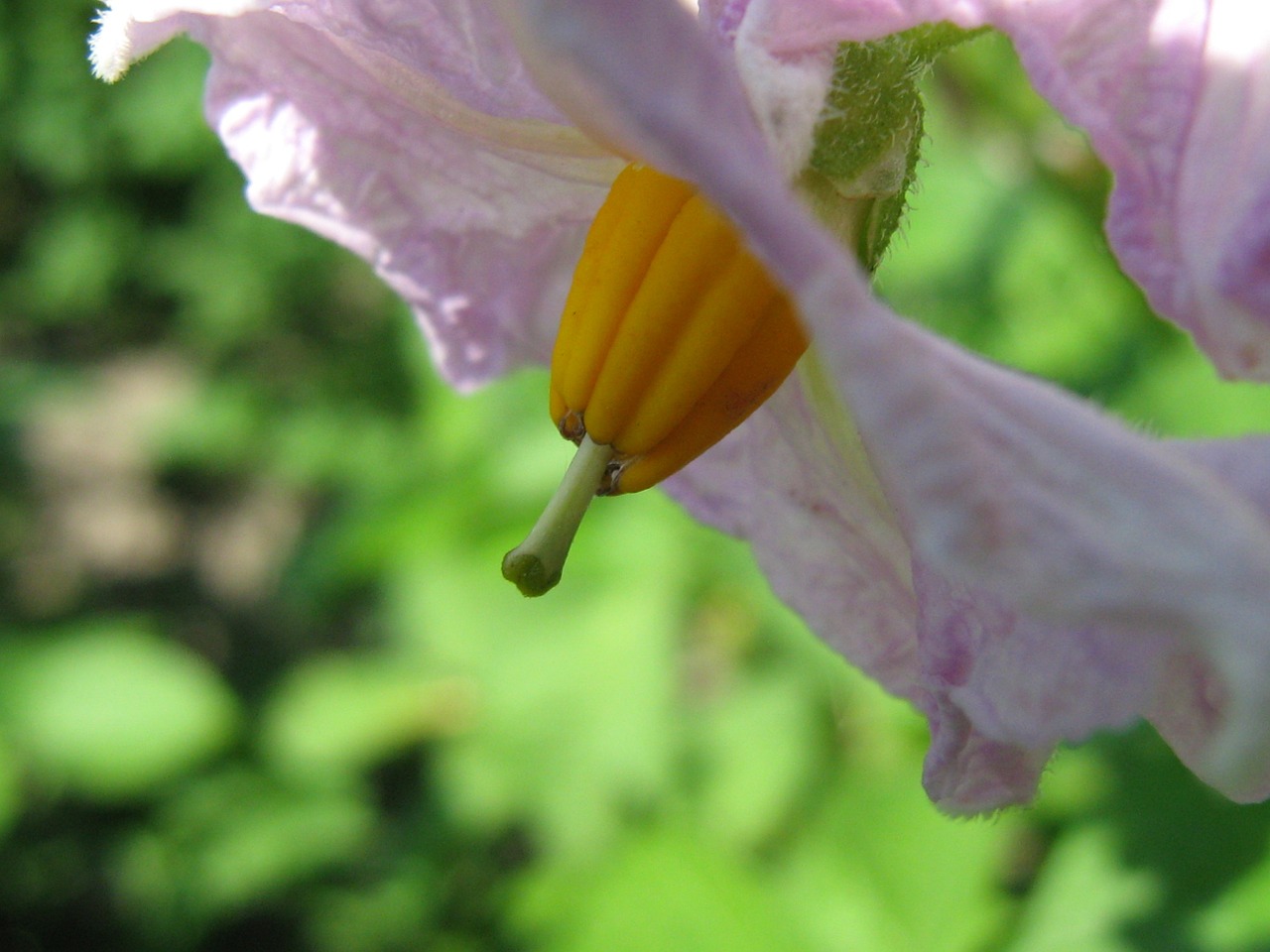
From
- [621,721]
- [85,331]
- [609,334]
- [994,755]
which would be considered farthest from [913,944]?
[85,331]

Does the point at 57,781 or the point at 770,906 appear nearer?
the point at 770,906

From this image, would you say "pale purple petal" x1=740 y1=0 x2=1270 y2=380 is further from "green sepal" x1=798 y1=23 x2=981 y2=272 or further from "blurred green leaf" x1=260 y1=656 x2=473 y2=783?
"blurred green leaf" x1=260 y1=656 x2=473 y2=783

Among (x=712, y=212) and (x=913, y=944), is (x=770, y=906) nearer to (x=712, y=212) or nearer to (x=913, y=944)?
(x=913, y=944)

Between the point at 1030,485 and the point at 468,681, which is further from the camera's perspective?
the point at 468,681

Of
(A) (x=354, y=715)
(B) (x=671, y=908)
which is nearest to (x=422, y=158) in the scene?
(B) (x=671, y=908)

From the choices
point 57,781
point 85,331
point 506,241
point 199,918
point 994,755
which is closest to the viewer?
point 994,755

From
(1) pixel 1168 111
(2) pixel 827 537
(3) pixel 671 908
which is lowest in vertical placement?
(3) pixel 671 908

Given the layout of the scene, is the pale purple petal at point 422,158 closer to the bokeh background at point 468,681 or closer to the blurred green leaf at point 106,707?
the bokeh background at point 468,681

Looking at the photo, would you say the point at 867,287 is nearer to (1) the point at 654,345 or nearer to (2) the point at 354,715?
(1) the point at 654,345
